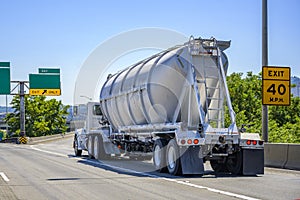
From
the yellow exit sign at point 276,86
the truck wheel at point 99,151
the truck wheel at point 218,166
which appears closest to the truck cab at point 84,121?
the truck wheel at point 99,151

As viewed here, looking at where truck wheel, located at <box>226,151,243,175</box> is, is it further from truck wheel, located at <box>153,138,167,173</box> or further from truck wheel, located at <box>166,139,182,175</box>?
truck wheel, located at <box>153,138,167,173</box>

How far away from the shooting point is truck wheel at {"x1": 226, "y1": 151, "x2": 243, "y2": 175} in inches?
595

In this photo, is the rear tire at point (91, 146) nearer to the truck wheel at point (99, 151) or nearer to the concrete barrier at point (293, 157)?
the truck wheel at point (99, 151)

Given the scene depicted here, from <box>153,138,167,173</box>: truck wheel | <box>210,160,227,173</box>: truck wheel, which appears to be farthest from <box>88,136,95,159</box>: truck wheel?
<box>210,160,227,173</box>: truck wheel

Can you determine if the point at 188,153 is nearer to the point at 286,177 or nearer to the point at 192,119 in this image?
the point at 192,119

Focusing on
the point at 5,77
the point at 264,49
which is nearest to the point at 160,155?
the point at 264,49

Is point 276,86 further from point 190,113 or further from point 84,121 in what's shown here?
point 84,121

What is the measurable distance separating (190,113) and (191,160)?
1686 mm

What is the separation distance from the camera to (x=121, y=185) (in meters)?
12.4

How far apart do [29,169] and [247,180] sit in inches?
310

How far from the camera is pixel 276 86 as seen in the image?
65.2 feet

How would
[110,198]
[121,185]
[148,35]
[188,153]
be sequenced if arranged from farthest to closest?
[148,35] → [188,153] → [121,185] → [110,198]

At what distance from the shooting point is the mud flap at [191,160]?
47.5 feet

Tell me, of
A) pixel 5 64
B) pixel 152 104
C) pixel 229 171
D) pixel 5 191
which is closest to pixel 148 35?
pixel 152 104
